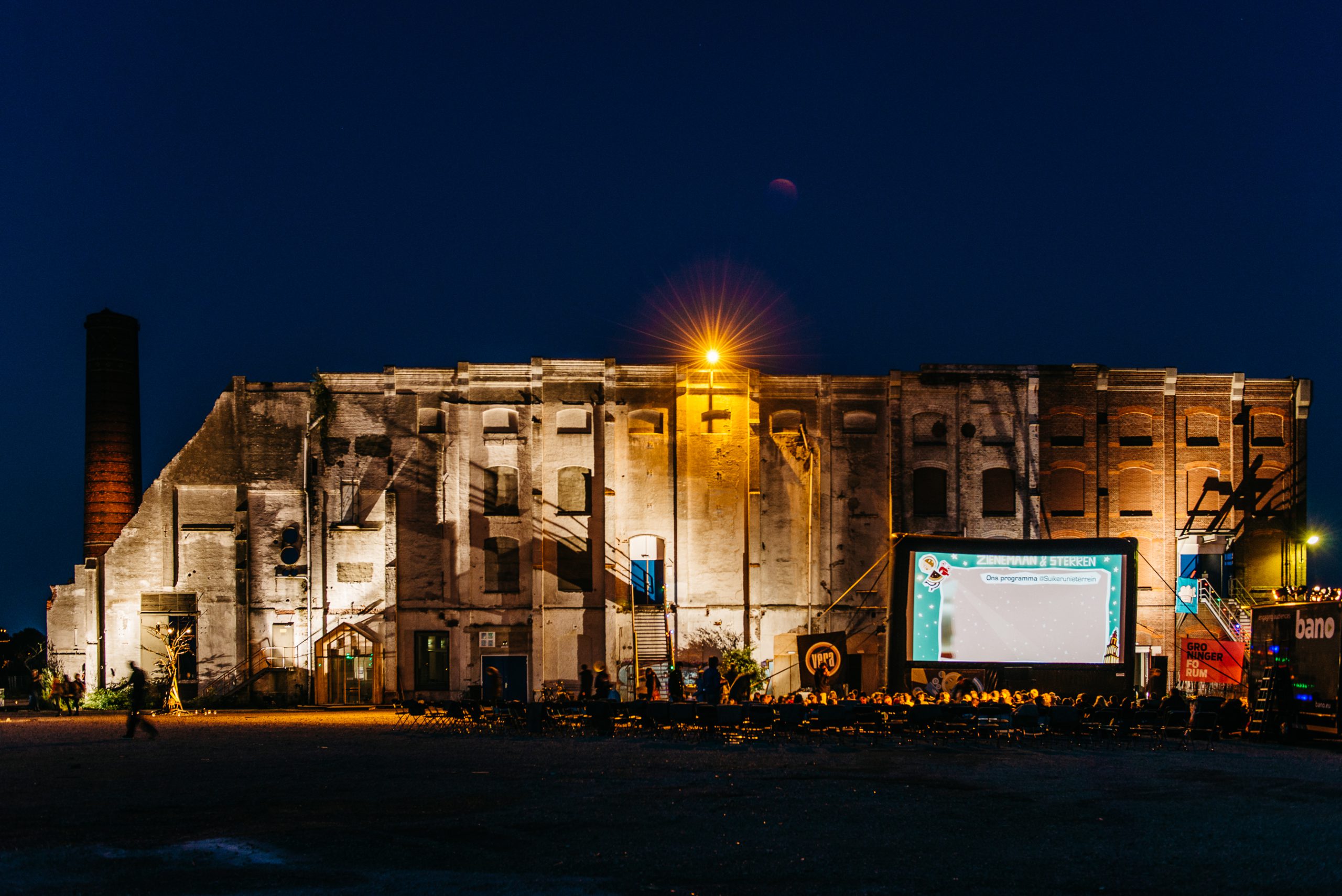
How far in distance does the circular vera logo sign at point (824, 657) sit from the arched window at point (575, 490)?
779cm

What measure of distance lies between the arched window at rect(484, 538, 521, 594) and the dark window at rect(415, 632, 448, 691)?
6.73ft

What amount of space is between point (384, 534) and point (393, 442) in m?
2.71

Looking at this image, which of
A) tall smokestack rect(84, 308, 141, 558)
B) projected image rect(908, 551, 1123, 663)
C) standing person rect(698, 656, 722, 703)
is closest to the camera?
standing person rect(698, 656, 722, 703)

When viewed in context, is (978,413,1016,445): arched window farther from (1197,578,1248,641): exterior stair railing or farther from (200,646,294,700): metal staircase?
(200,646,294,700): metal staircase

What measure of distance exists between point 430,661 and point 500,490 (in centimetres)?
530

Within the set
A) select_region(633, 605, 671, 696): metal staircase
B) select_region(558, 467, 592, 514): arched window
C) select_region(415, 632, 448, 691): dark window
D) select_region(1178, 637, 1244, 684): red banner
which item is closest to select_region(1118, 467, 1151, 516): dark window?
select_region(1178, 637, 1244, 684): red banner

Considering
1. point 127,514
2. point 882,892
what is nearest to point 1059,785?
point 882,892

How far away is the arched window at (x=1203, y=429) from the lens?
35344 mm

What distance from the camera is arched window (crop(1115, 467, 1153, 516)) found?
1384 inches

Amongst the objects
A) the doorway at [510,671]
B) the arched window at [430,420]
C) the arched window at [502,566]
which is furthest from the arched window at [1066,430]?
the arched window at [430,420]

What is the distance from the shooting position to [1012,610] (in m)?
27.9

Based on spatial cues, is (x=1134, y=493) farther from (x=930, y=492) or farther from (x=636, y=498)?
(x=636, y=498)

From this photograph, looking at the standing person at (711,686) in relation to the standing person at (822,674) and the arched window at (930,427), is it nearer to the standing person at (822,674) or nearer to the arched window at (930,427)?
the standing person at (822,674)

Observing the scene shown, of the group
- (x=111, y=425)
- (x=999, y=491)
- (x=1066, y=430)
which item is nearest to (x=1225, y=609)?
(x=1066, y=430)
